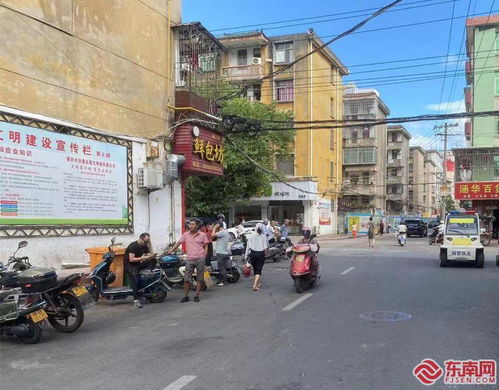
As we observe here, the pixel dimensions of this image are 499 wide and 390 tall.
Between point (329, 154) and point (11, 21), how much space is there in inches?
1666

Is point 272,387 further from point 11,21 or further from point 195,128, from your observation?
point 195,128

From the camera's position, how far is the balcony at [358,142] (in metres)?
62.9

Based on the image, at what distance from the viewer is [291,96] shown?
4572cm

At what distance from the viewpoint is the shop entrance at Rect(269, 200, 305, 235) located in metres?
45.8

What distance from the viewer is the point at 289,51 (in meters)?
45.8

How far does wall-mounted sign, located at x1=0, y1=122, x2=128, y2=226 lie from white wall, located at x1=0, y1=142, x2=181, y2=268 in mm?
458

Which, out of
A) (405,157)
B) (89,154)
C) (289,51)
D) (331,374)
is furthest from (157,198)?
(405,157)

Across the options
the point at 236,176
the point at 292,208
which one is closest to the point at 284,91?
the point at 292,208

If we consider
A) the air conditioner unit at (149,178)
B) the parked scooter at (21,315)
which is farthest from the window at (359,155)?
the parked scooter at (21,315)

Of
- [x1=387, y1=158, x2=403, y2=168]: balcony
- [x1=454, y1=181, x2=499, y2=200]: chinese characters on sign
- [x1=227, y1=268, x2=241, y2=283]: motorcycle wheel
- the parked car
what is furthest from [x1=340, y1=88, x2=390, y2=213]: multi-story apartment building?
[x1=227, y1=268, x2=241, y2=283]: motorcycle wheel

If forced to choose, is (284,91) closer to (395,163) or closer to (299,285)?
(299,285)

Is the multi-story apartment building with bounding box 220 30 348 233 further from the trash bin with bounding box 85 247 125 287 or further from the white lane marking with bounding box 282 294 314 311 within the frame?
the white lane marking with bounding box 282 294 314 311

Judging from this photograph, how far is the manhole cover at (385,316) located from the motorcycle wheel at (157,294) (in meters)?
4.42

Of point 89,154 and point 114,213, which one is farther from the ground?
point 89,154
